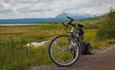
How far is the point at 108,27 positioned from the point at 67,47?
17.1m

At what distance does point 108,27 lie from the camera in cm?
2606

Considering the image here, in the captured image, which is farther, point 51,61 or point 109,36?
point 109,36

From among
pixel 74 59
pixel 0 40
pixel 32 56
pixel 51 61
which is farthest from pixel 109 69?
pixel 0 40

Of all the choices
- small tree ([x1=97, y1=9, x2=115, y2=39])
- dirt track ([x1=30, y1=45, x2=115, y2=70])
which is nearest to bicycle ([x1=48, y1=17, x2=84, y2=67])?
dirt track ([x1=30, y1=45, x2=115, y2=70])

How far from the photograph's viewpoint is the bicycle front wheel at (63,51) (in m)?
8.97

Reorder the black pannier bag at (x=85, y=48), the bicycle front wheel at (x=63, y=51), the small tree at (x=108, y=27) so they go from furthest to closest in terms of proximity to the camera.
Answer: the small tree at (x=108, y=27), the black pannier bag at (x=85, y=48), the bicycle front wheel at (x=63, y=51)

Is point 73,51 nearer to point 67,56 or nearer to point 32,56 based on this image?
point 67,56

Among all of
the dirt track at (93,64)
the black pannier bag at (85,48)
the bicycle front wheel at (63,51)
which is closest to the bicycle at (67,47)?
the bicycle front wheel at (63,51)

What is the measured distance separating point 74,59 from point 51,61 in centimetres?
63

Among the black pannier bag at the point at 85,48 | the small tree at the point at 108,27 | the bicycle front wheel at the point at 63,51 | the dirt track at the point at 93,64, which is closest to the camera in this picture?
the dirt track at the point at 93,64

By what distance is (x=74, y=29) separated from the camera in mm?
9273

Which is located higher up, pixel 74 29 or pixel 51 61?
pixel 74 29

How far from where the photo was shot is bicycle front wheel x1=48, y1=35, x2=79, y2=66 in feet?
29.4

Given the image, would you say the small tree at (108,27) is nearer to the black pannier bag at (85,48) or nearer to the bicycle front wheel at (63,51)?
the black pannier bag at (85,48)
